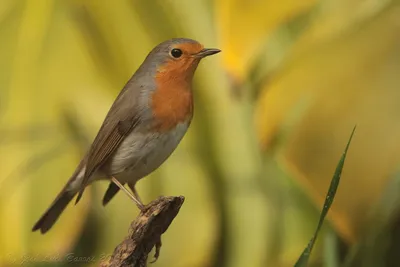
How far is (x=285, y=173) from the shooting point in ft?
4.34

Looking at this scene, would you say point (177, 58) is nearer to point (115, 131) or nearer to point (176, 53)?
point (176, 53)

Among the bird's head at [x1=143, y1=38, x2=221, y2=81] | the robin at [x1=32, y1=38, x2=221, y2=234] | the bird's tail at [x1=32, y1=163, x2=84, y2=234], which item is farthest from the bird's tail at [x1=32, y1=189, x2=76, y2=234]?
the bird's head at [x1=143, y1=38, x2=221, y2=81]

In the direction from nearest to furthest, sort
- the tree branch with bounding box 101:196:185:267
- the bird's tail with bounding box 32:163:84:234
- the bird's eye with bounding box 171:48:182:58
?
1. the tree branch with bounding box 101:196:185:267
2. the bird's eye with bounding box 171:48:182:58
3. the bird's tail with bounding box 32:163:84:234

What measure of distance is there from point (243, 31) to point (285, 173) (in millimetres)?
287

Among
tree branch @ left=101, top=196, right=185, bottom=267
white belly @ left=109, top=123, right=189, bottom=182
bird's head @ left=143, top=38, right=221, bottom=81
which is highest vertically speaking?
bird's head @ left=143, top=38, right=221, bottom=81

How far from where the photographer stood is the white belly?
0.84 m

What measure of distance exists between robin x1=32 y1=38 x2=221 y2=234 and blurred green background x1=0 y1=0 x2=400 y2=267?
0.44 meters

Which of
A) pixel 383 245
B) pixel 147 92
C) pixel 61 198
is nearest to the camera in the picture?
pixel 147 92

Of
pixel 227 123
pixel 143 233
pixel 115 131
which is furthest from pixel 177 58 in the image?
pixel 227 123

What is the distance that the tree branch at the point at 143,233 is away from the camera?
0.72 m

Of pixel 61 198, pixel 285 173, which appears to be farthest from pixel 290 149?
pixel 61 198

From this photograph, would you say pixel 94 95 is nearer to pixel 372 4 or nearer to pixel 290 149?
pixel 290 149

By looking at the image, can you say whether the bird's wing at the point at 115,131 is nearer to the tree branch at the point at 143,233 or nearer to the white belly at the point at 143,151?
the white belly at the point at 143,151

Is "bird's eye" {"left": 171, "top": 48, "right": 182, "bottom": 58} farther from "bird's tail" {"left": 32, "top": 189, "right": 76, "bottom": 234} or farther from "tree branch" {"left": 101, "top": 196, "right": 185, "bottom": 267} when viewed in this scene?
"bird's tail" {"left": 32, "top": 189, "right": 76, "bottom": 234}
